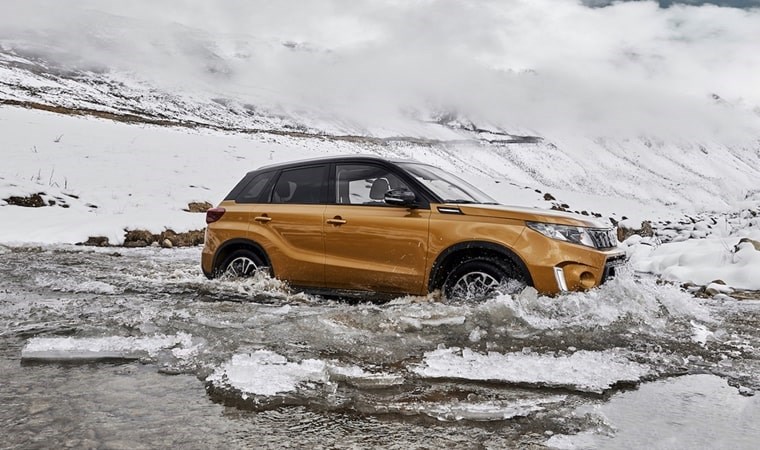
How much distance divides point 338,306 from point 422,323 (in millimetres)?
1215

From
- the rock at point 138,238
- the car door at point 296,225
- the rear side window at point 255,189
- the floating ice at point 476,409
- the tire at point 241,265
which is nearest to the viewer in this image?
the floating ice at point 476,409

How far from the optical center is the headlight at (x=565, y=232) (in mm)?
4895

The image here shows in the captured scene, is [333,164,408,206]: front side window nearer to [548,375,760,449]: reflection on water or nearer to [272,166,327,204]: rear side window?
[272,166,327,204]: rear side window

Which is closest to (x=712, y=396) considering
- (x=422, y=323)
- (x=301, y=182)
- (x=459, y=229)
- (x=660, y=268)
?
(x=422, y=323)

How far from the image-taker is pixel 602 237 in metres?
5.14

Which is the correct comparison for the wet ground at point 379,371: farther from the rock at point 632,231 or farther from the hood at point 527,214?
the rock at point 632,231

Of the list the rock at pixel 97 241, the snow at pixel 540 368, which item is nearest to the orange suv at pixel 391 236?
the snow at pixel 540 368

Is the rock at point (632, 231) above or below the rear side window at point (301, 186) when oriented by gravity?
below

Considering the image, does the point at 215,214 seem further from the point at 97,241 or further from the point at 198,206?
the point at 198,206

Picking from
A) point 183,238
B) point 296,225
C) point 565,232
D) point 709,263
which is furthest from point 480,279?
point 183,238

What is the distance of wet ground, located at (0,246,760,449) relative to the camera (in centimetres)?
262

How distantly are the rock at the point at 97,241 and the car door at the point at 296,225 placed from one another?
245 inches

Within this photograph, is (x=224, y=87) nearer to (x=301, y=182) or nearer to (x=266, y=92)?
(x=266, y=92)

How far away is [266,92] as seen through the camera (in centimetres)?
13825
